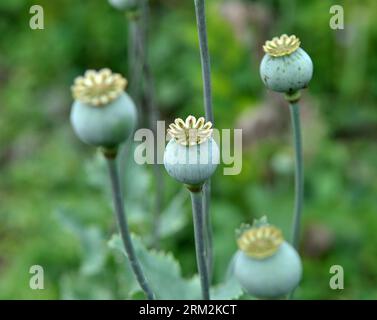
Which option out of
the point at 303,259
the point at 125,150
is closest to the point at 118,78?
the point at 125,150

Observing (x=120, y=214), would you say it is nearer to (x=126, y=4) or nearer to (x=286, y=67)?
(x=286, y=67)

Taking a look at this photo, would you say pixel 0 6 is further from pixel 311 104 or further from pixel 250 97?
pixel 311 104

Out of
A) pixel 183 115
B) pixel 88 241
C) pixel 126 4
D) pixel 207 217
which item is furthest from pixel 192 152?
pixel 183 115

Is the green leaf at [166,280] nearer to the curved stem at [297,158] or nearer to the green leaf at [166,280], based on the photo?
the green leaf at [166,280]

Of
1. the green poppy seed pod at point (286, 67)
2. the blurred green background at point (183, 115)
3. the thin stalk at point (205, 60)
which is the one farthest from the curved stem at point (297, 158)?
the blurred green background at point (183, 115)

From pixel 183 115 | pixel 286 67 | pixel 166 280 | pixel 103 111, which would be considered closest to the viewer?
pixel 103 111

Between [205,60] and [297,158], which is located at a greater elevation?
[205,60]

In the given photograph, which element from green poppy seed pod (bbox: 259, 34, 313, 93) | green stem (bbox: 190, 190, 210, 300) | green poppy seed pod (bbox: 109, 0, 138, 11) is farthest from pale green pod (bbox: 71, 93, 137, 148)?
green poppy seed pod (bbox: 109, 0, 138, 11)
